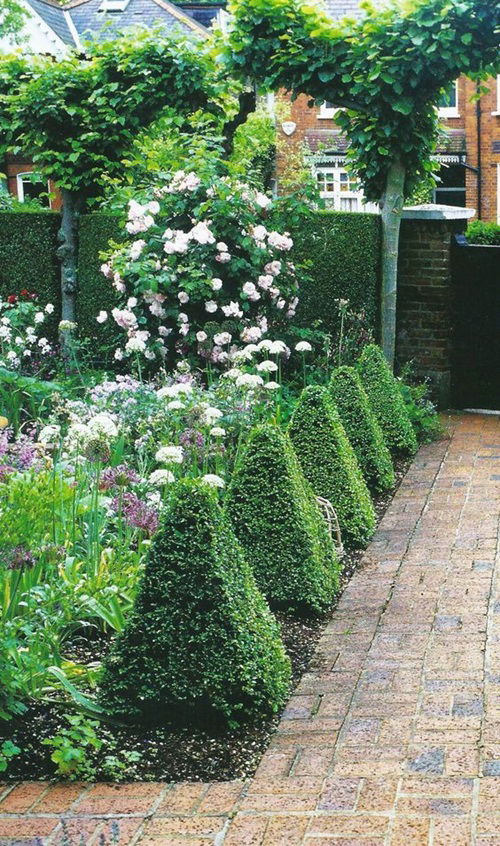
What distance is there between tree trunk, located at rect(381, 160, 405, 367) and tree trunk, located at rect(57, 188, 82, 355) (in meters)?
2.98

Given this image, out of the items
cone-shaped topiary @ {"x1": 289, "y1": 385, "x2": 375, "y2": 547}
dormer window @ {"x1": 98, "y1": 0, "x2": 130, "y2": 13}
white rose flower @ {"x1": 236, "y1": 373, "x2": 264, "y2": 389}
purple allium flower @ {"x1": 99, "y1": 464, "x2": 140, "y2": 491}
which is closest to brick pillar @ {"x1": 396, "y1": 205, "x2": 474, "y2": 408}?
white rose flower @ {"x1": 236, "y1": 373, "x2": 264, "y2": 389}

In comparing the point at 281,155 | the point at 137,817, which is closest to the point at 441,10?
the point at 137,817

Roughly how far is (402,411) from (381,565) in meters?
2.75

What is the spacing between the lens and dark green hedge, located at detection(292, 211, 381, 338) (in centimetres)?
996

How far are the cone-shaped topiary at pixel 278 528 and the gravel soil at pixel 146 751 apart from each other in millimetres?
1079

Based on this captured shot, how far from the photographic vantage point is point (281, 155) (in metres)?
28.1

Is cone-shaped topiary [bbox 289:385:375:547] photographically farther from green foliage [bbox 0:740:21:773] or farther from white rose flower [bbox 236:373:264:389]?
green foliage [bbox 0:740:21:773]

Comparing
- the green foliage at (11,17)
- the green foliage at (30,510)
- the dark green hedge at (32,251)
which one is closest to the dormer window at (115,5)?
the green foliage at (11,17)

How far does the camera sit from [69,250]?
1105cm

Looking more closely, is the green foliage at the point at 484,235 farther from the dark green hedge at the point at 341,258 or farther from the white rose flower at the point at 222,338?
the white rose flower at the point at 222,338

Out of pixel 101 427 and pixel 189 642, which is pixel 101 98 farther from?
pixel 189 642

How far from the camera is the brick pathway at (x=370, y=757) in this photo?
3.16 meters

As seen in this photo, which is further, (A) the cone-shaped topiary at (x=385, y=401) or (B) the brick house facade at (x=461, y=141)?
(B) the brick house facade at (x=461, y=141)

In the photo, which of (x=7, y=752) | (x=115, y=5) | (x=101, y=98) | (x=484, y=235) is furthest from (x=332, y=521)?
(x=115, y=5)
